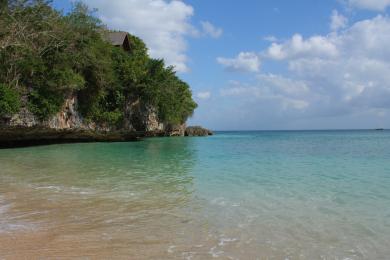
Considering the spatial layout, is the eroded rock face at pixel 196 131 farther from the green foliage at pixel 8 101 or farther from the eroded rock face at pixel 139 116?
the green foliage at pixel 8 101

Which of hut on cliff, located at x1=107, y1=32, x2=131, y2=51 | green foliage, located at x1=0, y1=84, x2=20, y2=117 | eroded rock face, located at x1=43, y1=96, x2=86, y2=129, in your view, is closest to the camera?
green foliage, located at x1=0, y1=84, x2=20, y2=117

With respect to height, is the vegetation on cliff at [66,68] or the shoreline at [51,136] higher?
the vegetation on cliff at [66,68]

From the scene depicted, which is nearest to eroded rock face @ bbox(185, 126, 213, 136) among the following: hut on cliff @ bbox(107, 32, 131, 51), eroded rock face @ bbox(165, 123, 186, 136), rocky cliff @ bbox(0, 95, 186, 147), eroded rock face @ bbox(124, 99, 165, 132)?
eroded rock face @ bbox(165, 123, 186, 136)

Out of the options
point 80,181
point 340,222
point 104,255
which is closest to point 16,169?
point 80,181

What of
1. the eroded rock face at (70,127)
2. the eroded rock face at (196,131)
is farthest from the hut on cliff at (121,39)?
the eroded rock face at (196,131)

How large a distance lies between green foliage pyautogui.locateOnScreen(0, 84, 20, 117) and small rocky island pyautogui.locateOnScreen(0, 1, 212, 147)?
4cm

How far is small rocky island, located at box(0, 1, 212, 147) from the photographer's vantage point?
18969 millimetres

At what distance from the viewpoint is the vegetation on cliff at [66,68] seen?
1861cm

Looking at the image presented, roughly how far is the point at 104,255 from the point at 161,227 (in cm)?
116

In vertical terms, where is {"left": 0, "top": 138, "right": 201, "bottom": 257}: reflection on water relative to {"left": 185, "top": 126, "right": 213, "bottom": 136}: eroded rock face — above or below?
below

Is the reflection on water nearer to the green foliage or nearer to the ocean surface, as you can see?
the ocean surface

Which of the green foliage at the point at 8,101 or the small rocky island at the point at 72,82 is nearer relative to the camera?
the green foliage at the point at 8,101

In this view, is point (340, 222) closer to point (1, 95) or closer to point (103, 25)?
point (1, 95)

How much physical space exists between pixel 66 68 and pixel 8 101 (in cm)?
452
